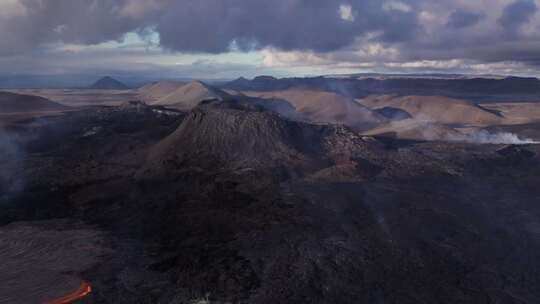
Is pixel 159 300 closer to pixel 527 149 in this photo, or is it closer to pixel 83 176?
pixel 83 176

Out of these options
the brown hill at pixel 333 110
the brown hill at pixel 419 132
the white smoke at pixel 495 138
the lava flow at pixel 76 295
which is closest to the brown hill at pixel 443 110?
the brown hill at pixel 333 110

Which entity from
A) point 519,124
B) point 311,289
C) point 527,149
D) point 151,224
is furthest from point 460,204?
point 519,124

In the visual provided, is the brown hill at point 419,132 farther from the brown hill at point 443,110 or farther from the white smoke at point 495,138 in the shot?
the brown hill at point 443,110

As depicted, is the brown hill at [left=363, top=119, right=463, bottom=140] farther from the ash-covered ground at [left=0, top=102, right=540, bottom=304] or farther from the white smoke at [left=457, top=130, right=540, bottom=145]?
the ash-covered ground at [left=0, top=102, right=540, bottom=304]

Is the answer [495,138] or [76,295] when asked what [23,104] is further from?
[76,295]

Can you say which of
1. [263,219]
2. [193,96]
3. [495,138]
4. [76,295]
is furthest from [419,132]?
[193,96]

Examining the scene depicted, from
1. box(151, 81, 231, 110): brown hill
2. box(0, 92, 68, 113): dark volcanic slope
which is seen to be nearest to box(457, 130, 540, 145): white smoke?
box(151, 81, 231, 110): brown hill
